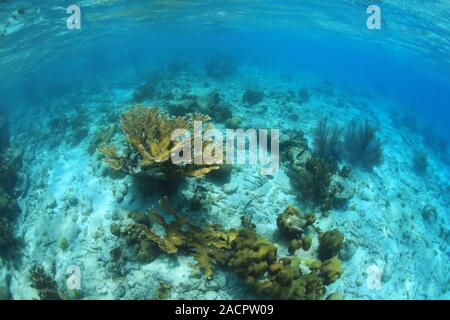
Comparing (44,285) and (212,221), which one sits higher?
(212,221)

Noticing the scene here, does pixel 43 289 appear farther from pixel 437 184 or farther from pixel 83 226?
pixel 437 184

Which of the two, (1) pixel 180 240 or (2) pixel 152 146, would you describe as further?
(2) pixel 152 146

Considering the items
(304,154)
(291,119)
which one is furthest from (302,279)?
(291,119)

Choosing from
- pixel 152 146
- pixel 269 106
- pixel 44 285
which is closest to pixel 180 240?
pixel 152 146

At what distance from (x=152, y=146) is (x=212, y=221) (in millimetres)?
2209

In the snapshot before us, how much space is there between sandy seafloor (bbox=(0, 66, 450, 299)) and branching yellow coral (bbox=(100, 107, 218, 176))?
0.86 meters

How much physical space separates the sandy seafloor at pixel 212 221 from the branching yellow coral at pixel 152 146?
857mm

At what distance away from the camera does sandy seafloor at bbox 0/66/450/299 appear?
660 centimetres

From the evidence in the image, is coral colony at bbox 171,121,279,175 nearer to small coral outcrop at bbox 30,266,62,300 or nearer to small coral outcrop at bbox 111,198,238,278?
small coral outcrop at bbox 111,198,238,278

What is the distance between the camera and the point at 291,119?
563 inches

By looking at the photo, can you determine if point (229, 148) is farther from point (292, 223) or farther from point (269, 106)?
point (269, 106)

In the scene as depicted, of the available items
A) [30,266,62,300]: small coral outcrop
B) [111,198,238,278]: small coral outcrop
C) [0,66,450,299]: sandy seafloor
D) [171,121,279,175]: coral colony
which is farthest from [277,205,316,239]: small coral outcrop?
[30,266,62,300]: small coral outcrop

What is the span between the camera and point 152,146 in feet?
22.5

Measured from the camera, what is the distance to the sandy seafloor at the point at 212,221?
260 inches
